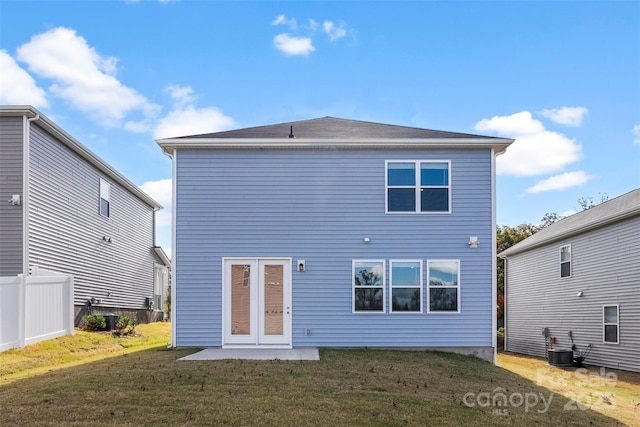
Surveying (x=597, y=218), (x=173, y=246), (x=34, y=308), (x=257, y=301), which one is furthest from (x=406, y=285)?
(x=34, y=308)

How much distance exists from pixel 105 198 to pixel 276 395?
1385cm

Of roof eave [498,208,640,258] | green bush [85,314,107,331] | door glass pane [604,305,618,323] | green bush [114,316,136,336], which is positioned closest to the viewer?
roof eave [498,208,640,258]

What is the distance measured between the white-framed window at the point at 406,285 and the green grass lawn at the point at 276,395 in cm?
215

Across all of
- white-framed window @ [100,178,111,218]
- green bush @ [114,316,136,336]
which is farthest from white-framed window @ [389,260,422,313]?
white-framed window @ [100,178,111,218]

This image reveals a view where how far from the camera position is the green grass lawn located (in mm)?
6973

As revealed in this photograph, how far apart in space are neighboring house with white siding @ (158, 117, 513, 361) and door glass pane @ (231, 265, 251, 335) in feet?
0.08

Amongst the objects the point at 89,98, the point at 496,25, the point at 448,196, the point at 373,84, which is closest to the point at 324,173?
the point at 448,196

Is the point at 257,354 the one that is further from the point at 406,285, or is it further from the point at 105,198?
the point at 105,198

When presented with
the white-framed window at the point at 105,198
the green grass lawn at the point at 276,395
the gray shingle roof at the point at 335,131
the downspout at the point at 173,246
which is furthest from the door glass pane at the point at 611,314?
the white-framed window at the point at 105,198

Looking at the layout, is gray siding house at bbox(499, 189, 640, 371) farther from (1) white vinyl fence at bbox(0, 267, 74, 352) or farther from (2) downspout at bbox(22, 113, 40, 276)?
(2) downspout at bbox(22, 113, 40, 276)

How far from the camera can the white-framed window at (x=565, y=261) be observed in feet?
59.2

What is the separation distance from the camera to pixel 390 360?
10.8m

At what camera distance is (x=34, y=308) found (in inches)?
500

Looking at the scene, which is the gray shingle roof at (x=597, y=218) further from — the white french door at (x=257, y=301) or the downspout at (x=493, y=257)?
the white french door at (x=257, y=301)
